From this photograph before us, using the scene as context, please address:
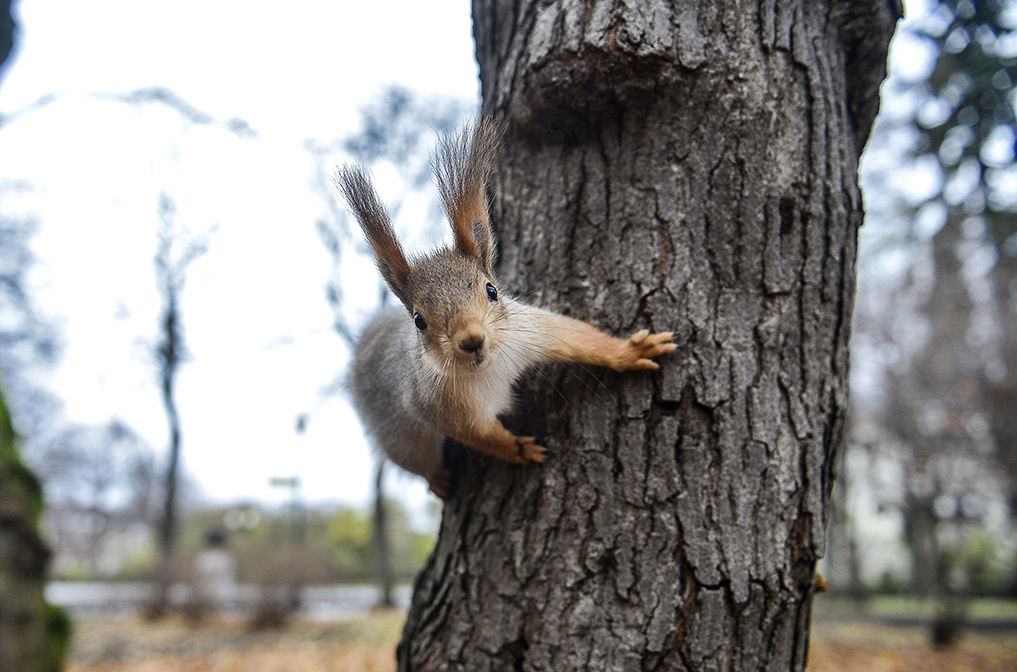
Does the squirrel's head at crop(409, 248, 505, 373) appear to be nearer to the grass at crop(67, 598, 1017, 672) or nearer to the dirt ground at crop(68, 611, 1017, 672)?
the grass at crop(67, 598, 1017, 672)

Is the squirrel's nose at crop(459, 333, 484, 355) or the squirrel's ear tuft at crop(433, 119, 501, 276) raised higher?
the squirrel's ear tuft at crop(433, 119, 501, 276)

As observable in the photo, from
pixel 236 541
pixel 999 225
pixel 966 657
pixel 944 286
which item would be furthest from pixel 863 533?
pixel 236 541

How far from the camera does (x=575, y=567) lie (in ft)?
5.61

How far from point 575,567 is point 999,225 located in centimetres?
600

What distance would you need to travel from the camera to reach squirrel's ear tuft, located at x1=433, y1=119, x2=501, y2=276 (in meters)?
1.81

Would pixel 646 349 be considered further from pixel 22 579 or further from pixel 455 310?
pixel 22 579

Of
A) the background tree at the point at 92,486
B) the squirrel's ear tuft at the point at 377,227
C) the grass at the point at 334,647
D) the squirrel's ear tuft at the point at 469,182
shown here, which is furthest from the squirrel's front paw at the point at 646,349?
the background tree at the point at 92,486

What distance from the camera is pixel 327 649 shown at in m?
8.29

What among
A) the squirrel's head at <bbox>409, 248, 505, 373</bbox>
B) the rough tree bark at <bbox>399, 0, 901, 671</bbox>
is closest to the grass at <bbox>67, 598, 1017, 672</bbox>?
the rough tree bark at <bbox>399, 0, 901, 671</bbox>

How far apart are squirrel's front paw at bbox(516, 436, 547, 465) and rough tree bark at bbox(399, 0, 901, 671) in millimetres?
31

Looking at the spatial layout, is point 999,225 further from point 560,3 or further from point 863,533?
point 863,533

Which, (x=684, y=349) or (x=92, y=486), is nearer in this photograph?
(x=684, y=349)

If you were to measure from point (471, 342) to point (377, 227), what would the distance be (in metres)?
0.47

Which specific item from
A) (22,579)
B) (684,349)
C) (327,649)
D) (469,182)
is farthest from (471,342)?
(327,649)
